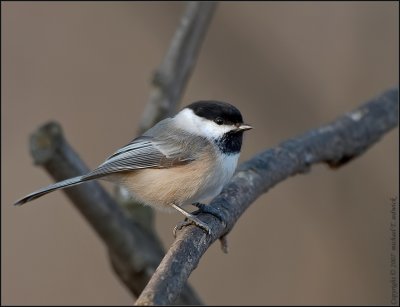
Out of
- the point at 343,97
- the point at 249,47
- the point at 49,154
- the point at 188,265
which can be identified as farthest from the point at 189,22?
the point at 188,265

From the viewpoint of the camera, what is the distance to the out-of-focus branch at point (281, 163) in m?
1.77

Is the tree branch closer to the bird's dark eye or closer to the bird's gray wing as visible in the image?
the bird's gray wing

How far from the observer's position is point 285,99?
3426 mm

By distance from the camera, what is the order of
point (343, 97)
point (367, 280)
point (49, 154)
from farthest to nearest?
1. point (343, 97)
2. point (367, 280)
3. point (49, 154)

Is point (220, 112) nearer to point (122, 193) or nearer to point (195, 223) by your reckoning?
point (195, 223)

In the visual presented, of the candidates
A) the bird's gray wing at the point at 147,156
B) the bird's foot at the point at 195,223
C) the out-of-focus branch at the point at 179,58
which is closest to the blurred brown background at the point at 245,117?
the out-of-focus branch at the point at 179,58

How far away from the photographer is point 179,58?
2922mm

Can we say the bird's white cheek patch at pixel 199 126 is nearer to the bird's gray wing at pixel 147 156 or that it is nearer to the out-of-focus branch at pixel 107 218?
the bird's gray wing at pixel 147 156

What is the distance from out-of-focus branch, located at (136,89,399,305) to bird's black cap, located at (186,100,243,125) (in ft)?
0.61

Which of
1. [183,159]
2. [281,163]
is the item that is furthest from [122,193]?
[281,163]

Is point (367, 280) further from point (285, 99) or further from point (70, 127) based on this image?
point (70, 127)

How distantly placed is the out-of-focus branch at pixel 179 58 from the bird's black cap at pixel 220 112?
347mm

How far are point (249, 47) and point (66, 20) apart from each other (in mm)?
1340

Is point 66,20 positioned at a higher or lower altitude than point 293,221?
higher
